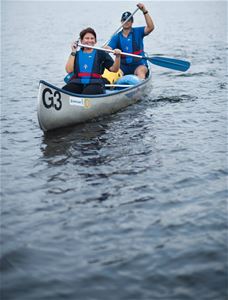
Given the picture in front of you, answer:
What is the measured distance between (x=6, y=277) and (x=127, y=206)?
1929 mm

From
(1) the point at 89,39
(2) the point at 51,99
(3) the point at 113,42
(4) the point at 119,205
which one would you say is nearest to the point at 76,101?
(2) the point at 51,99

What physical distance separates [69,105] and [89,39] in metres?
1.40

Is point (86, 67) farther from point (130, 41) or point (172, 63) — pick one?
point (172, 63)

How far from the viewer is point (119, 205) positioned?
5793 mm

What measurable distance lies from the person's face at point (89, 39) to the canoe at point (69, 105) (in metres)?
1.06

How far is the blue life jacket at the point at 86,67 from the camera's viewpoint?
918 cm

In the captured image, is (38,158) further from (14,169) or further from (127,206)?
(127,206)

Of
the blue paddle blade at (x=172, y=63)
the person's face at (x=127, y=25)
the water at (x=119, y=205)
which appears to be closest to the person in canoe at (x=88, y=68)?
the water at (x=119, y=205)

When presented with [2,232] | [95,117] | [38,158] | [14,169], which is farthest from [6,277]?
[95,117]

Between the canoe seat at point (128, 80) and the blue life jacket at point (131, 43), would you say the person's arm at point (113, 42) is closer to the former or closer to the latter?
the blue life jacket at point (131, 43)

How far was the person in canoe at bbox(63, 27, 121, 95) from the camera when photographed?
30.1 feet

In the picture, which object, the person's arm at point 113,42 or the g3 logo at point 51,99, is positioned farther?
the person's arm at point 113,42

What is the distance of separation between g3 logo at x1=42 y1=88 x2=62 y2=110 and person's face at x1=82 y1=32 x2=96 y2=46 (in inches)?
52.4

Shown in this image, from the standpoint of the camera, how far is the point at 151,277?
4312mm
